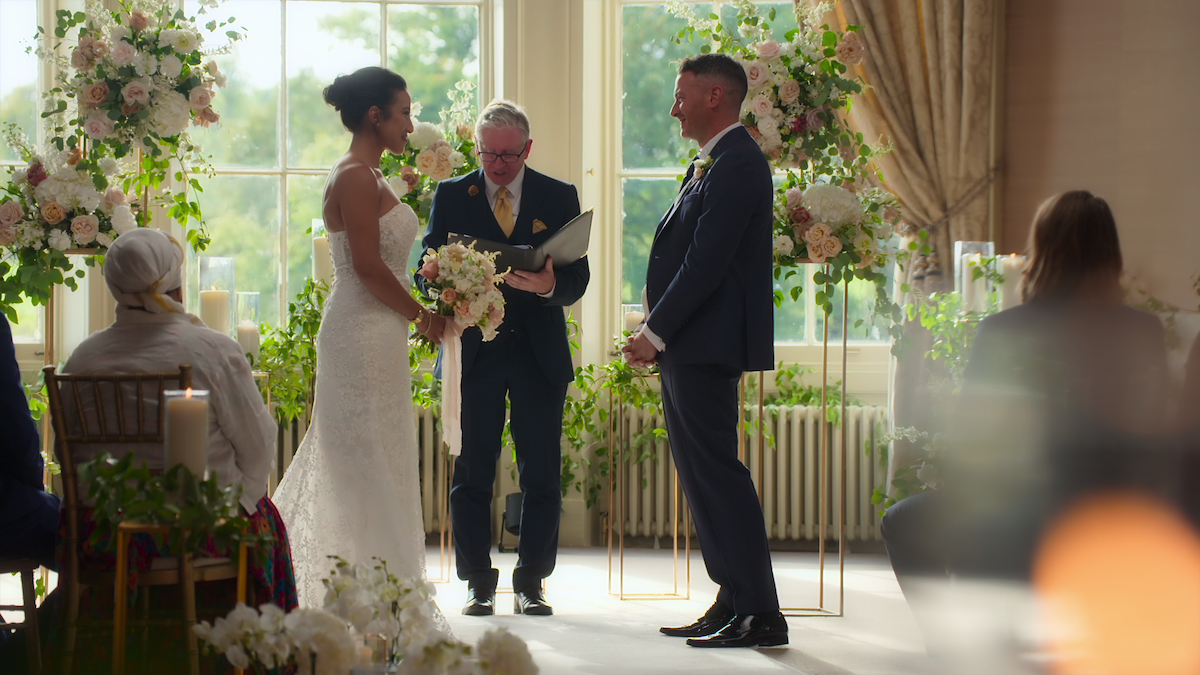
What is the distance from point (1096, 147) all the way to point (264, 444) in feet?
12.5

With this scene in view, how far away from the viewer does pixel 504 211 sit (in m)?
3.60

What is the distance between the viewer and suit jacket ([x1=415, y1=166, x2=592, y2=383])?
353cm

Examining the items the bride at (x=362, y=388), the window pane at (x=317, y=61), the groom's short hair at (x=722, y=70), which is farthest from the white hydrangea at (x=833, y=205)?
the window pane at (x=317, y=61)

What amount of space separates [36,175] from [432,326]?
139cm

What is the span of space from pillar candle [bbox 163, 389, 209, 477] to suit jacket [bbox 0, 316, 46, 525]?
0.78 meters

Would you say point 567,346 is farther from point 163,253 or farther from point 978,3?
point 978,3

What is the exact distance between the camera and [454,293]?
3113 millimetres

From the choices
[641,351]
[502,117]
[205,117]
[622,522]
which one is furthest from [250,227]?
[641,351]

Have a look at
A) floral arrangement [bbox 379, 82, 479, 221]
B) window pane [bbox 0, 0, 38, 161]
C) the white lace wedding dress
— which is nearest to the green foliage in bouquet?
the white lace wedding dress

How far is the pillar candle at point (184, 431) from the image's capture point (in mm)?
1767

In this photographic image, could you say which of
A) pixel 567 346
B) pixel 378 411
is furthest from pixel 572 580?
pixel 378 411

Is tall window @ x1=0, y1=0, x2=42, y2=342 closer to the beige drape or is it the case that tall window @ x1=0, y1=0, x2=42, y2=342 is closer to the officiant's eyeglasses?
the officiant's eyeglasses

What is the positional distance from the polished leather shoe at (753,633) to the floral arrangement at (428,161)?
1.89 metres

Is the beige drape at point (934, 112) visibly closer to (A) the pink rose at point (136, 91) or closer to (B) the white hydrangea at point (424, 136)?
(B) the white hydrangea at point (424, 136)
